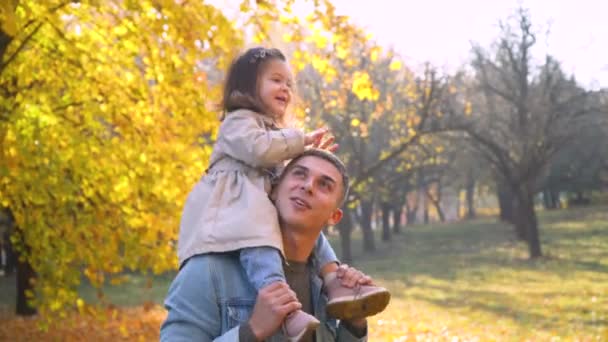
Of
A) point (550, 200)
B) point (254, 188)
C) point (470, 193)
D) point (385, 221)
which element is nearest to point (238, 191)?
point (254, 188)

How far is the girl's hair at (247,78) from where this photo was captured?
2748mm

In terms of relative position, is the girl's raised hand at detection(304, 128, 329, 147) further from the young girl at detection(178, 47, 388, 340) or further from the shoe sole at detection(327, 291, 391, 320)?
the shoe sole at detection(327, 291, 391, 320)

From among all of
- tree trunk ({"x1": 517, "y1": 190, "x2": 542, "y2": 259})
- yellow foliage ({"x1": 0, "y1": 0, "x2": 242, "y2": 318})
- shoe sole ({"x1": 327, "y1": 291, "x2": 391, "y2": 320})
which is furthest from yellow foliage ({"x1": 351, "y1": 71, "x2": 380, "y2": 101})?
tree trunk ({"x1": 517, "y1": 190, "x2": 542, "y2": 259})

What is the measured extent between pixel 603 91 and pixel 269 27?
67.1ft

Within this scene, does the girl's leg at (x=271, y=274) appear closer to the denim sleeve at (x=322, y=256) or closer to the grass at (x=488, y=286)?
the denim sleeve at (x=322, y=256)

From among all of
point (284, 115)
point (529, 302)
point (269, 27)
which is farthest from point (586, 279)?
point (284, 115)

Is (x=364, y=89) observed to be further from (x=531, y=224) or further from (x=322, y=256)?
(x=531, y=224)

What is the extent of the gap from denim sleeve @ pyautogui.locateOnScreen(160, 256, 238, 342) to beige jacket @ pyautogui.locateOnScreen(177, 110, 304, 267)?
101mm

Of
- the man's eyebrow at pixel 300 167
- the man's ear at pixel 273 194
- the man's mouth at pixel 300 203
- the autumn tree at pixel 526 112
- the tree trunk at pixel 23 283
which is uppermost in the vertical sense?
the autumn tree at pixel 526 112

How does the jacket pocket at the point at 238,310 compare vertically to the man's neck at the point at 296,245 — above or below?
below

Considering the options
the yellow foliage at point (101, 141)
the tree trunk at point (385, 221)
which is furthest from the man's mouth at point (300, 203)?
the tree trunk at point (385, 221)

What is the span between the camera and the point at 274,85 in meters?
2.74

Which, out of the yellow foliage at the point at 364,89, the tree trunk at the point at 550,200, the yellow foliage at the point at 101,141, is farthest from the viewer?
the tree trunk at the point at 550,200

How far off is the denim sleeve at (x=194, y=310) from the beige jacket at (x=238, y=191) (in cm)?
10
